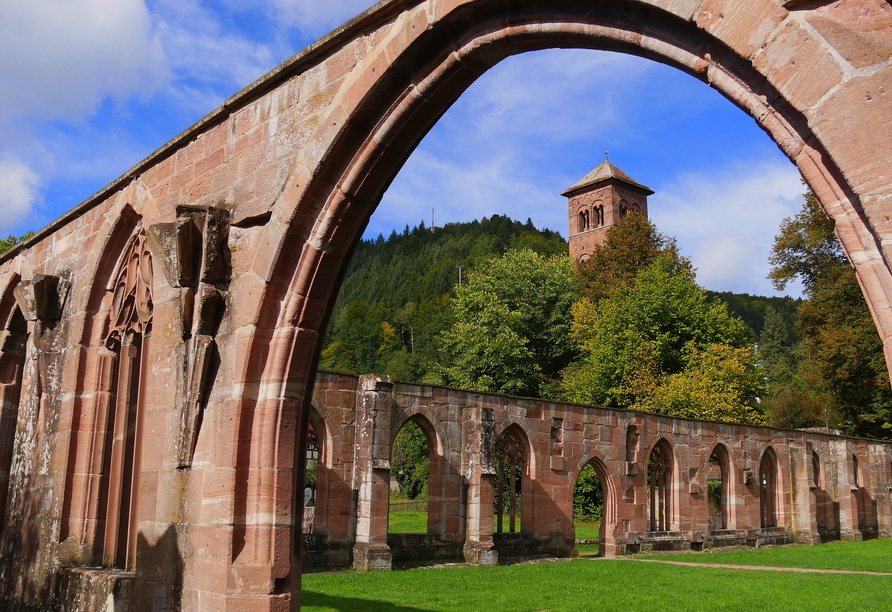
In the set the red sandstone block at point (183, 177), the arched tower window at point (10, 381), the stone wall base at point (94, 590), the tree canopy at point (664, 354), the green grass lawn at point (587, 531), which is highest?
the tree canopy at point (664, 354)

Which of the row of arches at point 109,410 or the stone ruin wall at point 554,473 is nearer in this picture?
the row of arches at point 109,410

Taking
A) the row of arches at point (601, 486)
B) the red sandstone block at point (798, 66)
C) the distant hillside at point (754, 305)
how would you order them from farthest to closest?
the distant hillside at point (754, 305)
the row of arches at point (601, 486)
the red sandstone block at point (798, 66)

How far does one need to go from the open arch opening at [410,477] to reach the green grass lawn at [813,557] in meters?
11.6

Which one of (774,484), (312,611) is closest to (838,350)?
(774,484)

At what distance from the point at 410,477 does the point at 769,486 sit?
61.3ft

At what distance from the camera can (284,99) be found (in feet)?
16.6

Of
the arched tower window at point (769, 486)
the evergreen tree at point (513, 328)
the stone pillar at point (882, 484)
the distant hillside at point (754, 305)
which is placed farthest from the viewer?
the distant hillside at point (754, 305)

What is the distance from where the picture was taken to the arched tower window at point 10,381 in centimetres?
926

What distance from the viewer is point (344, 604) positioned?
9.54 m

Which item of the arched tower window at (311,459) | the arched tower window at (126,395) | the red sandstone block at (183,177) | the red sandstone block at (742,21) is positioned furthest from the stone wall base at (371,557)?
the red sandstone block at (742,21)

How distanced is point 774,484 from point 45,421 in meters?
21.0

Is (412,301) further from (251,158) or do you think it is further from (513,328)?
(251,158)

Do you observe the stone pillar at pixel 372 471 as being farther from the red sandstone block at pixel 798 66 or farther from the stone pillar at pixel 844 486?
the stone pillar at pixel 844 486

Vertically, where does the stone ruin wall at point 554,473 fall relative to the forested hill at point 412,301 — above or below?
below
